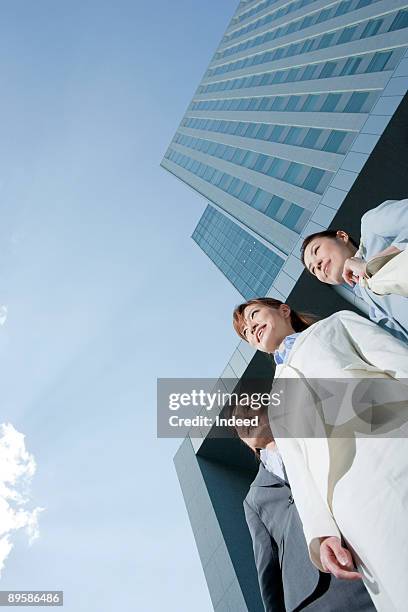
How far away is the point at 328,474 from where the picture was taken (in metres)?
1.86

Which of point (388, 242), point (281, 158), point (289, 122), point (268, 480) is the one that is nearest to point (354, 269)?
point (388, 242)

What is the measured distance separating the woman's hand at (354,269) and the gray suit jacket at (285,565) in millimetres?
1681

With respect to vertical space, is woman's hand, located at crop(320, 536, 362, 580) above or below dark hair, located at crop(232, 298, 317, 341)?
below

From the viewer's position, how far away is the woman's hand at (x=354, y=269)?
2916 millimetres

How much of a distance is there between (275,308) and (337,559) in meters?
2.09

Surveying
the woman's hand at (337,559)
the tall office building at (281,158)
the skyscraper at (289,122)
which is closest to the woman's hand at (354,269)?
the woman's hand at (337,559)

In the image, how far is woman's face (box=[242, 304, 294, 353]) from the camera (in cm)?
344

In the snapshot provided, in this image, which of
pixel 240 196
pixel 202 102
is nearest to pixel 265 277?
pixel 240 196

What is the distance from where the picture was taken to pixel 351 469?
1.79 meters

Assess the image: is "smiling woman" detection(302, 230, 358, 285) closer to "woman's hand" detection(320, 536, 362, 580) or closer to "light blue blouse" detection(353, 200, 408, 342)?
"light blue blouse" detection(353, 200, 408, 342)

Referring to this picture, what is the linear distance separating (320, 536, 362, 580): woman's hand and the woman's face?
1.70 metres

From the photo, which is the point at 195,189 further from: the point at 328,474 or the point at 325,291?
the point at 328,474

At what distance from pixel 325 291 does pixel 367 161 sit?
13.1ft

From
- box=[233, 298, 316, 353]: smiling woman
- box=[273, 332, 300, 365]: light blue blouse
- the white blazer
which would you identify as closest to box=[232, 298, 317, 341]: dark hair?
box=[233, 298, 316, 353]: smiling woman
